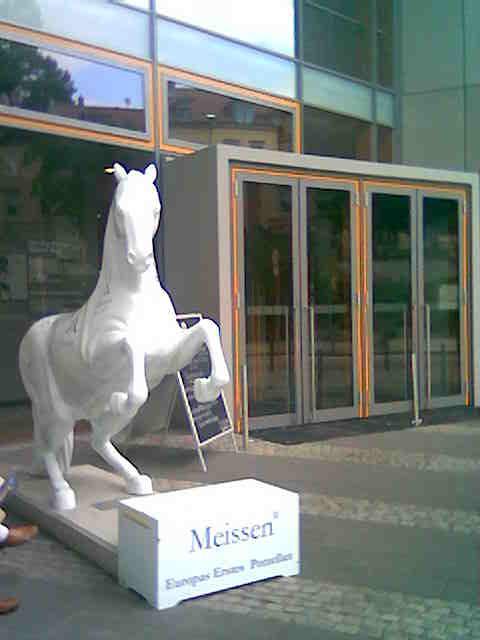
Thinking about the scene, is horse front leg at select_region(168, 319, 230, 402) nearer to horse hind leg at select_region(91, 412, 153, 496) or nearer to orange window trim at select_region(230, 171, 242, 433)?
horse hind leg at select_region(91, 412, 153, 496)

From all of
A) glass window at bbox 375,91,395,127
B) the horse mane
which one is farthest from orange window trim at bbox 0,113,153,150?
glass window at bbox 375,91,395,127

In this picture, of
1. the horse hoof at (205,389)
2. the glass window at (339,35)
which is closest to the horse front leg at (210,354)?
the horse hoof at (205,389)

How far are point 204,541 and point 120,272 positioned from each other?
1.73m

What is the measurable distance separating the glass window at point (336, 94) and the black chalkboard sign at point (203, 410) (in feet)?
21.0

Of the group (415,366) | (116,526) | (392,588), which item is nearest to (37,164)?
(415,366)

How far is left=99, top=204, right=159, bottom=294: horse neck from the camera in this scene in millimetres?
4770

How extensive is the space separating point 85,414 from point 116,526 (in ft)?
2.76

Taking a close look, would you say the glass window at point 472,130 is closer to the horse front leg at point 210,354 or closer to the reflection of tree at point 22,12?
the reflection of tree at point 22,12

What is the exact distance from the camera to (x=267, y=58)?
1194 cm

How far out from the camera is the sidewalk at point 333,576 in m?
3.68

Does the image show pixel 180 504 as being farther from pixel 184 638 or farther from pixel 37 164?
pixel 37 164

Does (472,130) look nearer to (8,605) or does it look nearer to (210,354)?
(210,354)

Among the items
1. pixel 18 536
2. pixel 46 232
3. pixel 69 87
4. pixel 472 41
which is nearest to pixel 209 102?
pixel 69 87

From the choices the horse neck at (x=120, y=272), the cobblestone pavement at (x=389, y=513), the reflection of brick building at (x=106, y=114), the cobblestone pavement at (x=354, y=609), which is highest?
the reflection of brick building at (x=106, y=114)
